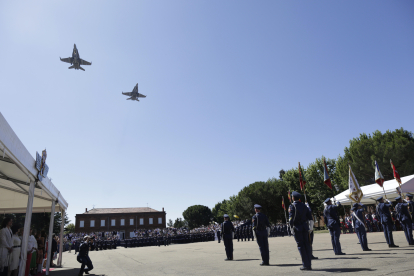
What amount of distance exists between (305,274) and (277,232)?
28041 millimetres

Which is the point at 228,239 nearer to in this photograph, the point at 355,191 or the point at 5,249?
the point at 5,249

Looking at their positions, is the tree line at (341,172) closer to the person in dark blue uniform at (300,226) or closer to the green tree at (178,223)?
the person in dark blue uniform at (300,226)

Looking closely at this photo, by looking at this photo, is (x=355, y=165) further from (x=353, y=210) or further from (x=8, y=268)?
(x=8, y=268)

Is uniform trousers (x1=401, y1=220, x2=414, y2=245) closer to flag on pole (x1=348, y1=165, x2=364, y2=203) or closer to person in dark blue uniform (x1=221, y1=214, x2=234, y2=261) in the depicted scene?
flag on pole (x1=348, y1=165, x2=364, y2=203)

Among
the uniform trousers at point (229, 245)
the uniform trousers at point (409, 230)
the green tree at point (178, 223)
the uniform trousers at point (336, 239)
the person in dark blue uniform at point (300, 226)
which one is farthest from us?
the green tree at point (178, 223)

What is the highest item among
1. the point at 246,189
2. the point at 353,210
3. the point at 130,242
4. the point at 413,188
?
the point at 246,189

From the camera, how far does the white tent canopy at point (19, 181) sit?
524cm

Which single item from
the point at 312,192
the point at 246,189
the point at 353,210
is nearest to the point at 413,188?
the point at 353,210

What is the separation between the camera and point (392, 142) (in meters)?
33.1

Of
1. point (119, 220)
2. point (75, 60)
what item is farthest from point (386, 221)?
point (119, 220)

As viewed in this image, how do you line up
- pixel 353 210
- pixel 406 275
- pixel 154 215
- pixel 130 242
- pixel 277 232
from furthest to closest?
pixel 154 215, pixel 130 242, pixel 277 232, pixel 353 210, pixel 406 275

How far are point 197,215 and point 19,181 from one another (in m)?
84.9

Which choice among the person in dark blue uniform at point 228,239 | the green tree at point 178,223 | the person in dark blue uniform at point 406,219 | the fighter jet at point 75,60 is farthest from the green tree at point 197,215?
the person in dark blue uniform at point 406,219

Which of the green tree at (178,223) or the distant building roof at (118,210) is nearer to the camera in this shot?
the distant building roof at (118,210)
